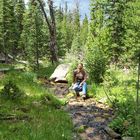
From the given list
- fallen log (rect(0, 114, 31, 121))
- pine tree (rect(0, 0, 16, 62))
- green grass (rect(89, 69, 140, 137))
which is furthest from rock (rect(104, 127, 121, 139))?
pine tree (rect(0, 0, 16, 62))

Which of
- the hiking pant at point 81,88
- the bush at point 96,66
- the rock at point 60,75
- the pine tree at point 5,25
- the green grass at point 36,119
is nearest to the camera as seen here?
the green grass at point 36,119

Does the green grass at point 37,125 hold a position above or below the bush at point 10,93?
below

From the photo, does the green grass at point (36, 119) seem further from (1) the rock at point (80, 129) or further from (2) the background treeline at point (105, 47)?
(2) the background treeline at point (105, 47)

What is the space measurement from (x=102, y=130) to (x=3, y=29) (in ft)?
154

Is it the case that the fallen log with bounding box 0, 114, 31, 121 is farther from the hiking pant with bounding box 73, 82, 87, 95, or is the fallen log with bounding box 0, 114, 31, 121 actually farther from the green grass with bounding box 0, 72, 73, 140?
the hiking pant with bounding box 73, 82, 87, 95

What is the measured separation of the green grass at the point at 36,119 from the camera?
10141 millimetres

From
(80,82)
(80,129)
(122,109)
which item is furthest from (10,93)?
(80,82)

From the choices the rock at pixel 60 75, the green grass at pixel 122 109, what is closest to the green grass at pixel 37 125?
the green grass at pixel 122 109

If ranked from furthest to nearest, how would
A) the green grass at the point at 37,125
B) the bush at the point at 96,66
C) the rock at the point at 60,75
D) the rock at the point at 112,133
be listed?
the rock at the point at 60,75
the bush at the point at 96,66
the rock at the point at 112,133
the green grass at the point at 37,125

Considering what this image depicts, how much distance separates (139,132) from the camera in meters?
10.1

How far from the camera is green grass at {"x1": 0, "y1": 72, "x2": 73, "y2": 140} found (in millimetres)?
10141

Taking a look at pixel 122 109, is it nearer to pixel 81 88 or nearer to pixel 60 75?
pixel 81 88

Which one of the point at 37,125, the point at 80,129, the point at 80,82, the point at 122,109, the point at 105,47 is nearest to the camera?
the point at 37,125

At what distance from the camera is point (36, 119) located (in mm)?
11727
